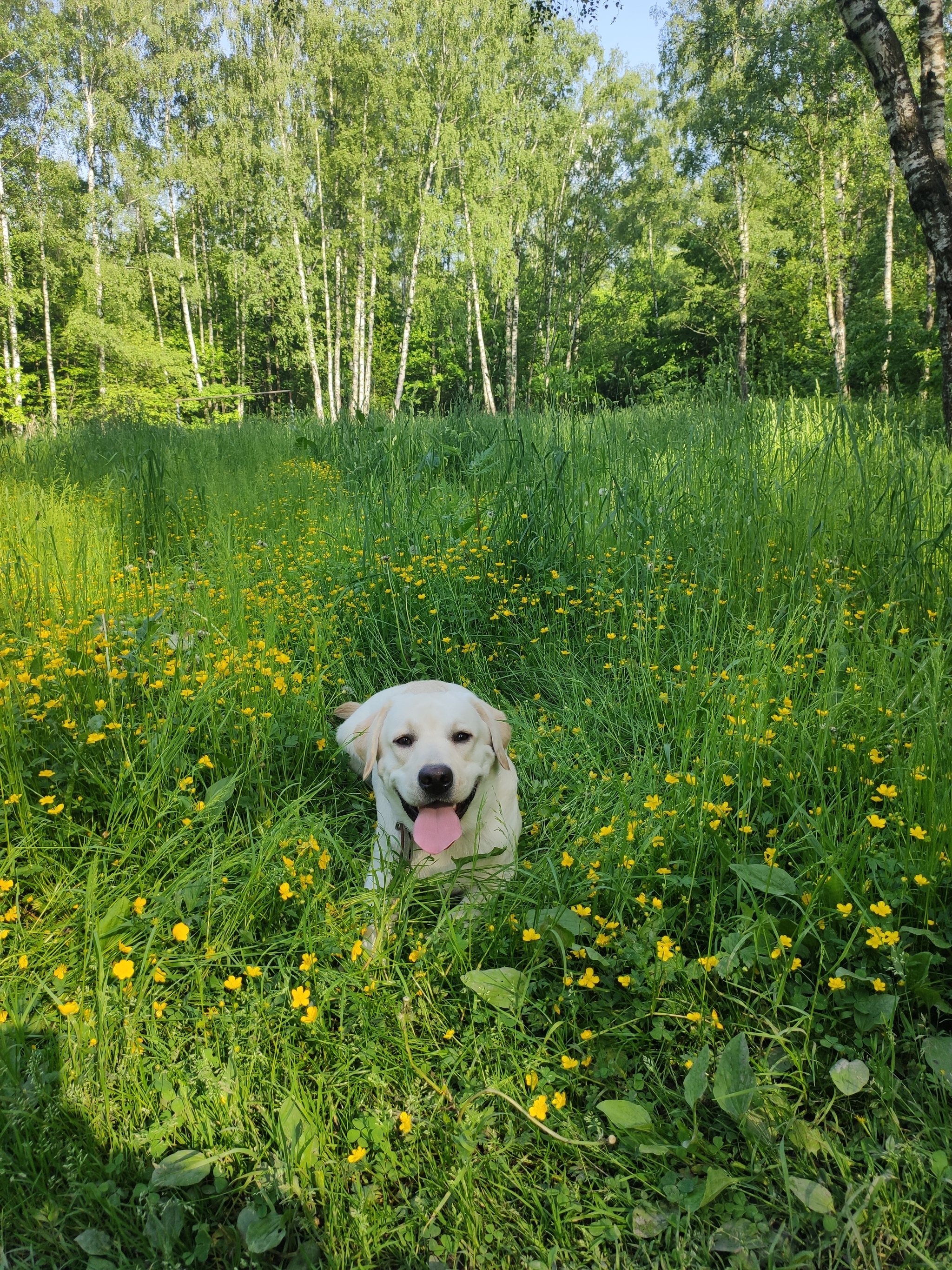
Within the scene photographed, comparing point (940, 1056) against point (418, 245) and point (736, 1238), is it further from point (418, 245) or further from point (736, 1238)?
point (418, 245)

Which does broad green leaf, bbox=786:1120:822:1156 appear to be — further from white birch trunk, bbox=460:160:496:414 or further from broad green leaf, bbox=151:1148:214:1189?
white birch trunk, bbox=460:160:496:414

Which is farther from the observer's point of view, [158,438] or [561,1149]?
[158,438]

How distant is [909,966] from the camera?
1.54 metres

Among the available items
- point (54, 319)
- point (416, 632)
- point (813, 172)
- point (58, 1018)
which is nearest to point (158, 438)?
point (416, 632)

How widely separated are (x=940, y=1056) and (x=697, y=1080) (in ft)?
1.75

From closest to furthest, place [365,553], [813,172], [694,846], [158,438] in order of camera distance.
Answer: [694,846], [365,553], [158,438], [813,172]

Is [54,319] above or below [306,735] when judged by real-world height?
above

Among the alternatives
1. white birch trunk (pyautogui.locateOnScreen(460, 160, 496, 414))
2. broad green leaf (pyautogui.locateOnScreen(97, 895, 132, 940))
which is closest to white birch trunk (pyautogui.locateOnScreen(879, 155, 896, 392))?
white birch trunk (pyautogui.locateOnScreen(460, 160, 496, 414))

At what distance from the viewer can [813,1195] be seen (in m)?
1.25

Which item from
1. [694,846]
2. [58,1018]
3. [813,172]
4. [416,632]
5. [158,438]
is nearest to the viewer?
[58,1018]

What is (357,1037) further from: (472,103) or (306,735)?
(472,103)

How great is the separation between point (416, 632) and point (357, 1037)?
2126 mm

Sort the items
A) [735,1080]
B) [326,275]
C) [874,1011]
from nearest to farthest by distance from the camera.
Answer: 1. [735,1080]
2. [874,1011]
3. [326,275]

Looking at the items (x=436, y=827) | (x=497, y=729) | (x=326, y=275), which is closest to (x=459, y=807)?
(x=436, y=827)
